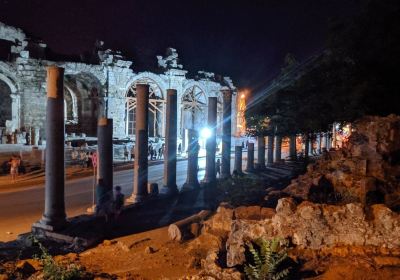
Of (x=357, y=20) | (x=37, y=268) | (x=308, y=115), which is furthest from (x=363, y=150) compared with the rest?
(x=37, y=268)

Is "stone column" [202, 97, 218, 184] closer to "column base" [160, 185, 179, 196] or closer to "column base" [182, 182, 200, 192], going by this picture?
"column base" [182, 182, 200, 192]

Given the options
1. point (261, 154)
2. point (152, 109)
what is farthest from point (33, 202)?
point (152, 109)

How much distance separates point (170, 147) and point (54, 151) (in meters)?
6.09

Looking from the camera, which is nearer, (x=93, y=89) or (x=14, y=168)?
(x=14, y=168)

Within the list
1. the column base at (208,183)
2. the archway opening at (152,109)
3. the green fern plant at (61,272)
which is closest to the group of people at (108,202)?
the green fern plant at (61,272)

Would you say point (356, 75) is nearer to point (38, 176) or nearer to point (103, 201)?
point (103, 201)

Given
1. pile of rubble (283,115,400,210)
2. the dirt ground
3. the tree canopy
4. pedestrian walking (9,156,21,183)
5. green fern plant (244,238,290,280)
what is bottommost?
the dirt ground

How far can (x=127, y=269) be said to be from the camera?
9094mm

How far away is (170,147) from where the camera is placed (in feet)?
55.2

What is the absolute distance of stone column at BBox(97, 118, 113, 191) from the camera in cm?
1412

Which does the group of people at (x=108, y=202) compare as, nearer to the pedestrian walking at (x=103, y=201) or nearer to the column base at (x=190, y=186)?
the pedestrian walking at (x=103, y=201)

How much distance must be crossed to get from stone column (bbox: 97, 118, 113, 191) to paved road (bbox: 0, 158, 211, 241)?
1.88m

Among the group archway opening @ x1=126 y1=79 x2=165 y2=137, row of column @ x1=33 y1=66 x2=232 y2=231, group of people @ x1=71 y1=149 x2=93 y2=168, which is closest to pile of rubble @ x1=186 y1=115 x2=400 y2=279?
row of column @ x1=33 y1=66 x2=232 y2=231

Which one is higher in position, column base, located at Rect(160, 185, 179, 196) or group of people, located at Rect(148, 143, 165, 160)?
group of people, located at Rect(148, 143, 165, 160)
